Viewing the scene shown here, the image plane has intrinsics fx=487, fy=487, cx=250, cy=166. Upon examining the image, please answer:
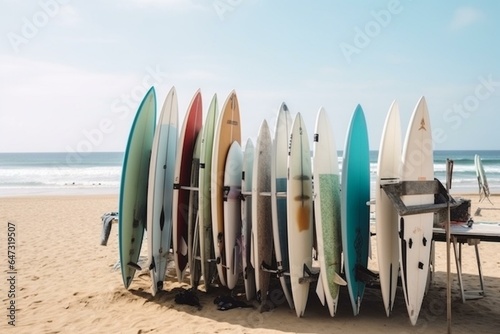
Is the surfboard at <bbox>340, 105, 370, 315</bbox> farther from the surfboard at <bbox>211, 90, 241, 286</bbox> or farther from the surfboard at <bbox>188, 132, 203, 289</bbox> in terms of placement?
the surfboard at <bbox>188, 132, 203, 289</bbox>

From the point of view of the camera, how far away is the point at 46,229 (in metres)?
10.2

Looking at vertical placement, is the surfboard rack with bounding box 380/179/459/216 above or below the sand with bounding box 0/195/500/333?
above

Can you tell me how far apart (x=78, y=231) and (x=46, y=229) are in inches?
30.8

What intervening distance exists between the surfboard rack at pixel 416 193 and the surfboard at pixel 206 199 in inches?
68.3

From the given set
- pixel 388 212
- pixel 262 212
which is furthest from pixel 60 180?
pixel 388 212

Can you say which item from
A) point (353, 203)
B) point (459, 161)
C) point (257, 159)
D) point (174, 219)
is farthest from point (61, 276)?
point (459, 161)

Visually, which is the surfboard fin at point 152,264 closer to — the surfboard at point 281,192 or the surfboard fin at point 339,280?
the surfboard at point 281,192

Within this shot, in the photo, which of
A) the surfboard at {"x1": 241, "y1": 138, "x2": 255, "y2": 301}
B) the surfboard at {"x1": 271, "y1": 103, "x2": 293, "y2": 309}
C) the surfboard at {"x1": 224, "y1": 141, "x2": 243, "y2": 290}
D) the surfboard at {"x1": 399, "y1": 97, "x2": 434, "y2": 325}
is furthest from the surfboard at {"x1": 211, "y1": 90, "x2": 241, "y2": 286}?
the surfboard at {"x1": 399, "y1": 97, "x2": 434, "y2": 325}

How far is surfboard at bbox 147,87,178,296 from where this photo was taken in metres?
4.97

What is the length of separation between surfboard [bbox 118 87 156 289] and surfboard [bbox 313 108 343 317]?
196 cm

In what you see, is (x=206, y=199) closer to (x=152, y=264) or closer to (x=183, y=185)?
(x=183, y=185)

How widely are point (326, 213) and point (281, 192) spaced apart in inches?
17.9

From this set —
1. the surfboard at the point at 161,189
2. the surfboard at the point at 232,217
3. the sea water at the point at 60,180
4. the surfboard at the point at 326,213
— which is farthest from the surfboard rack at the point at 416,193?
the sea water at the point at 60,180

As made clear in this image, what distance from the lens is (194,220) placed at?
512 cm
